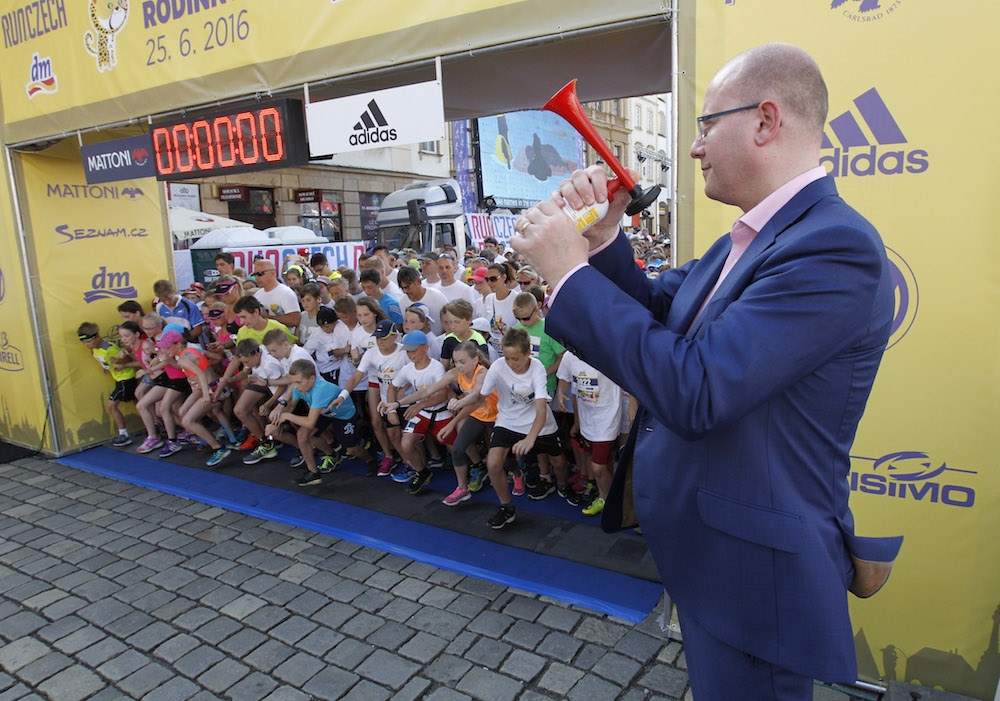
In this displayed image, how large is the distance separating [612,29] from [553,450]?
309 cm

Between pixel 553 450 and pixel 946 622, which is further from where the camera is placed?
pixel 553 450

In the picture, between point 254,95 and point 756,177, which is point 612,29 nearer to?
point 756,177

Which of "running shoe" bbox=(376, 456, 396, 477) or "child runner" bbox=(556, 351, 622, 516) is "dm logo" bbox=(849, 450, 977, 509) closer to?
"child runner" bbox=(556, 351, 622, 516)

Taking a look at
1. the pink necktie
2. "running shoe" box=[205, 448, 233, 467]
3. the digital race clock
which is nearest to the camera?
the pink necktie

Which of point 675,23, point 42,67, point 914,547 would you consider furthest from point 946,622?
point 42,67

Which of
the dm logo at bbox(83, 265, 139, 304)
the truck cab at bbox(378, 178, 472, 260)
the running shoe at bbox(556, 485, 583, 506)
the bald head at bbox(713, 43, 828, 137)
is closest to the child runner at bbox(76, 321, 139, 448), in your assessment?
the dm logo at bbox(83, 265, 139, 304)

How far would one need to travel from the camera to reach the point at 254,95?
4.39 metres

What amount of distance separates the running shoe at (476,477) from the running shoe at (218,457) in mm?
2656

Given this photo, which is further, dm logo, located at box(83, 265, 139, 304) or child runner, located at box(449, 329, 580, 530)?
dm logo, located at box(83, 265, 139, 304)

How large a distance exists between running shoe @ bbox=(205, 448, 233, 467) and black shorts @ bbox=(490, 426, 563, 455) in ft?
10.3

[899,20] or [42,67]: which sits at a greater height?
[42,67]

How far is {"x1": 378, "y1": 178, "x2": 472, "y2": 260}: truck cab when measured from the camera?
15.5 meters

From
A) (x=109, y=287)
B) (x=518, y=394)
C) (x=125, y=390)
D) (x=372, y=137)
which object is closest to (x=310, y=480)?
(x=518, y=394)

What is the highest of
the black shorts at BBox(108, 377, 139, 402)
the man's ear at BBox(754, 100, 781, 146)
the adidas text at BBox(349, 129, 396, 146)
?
the adidas text at BBox(349, 129, 396, 146)
